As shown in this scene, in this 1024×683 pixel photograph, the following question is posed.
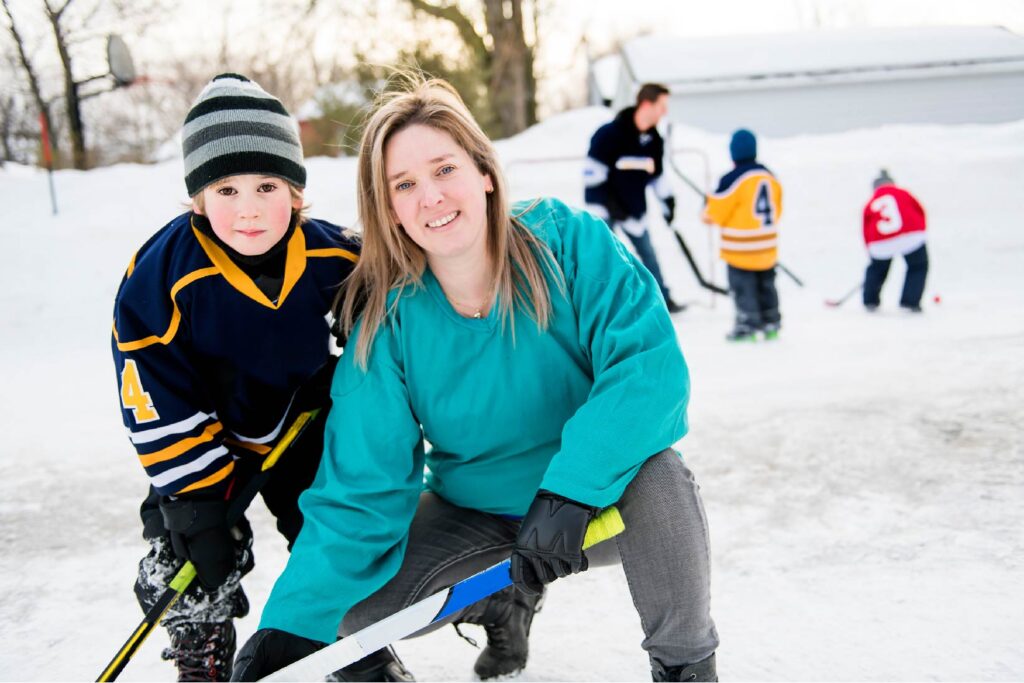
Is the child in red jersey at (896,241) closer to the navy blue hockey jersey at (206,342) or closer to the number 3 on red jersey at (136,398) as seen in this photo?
the navy blue hockey jersey at (206,342)

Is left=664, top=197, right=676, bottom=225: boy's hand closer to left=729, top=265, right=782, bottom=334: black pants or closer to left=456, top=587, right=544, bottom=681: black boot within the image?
left=729, top=265, right=782, bottom=334: black pants

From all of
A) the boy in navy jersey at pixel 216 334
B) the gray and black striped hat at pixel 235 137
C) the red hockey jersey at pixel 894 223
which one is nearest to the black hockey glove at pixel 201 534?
the boy in navy jersey at pixel 216 334

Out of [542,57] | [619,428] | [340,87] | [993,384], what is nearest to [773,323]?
[993,384]

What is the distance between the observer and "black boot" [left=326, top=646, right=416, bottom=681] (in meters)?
1.62

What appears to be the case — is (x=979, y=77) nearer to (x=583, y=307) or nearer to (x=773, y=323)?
(x=773, y=323)

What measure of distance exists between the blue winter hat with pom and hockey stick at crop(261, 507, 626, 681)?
414 centimetres

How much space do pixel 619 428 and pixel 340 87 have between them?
1200 centimetres

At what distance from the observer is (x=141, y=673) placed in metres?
1.83

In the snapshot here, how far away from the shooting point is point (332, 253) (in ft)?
5.99

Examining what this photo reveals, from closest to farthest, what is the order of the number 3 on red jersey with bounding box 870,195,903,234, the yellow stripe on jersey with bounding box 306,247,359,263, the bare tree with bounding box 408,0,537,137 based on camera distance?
1. the yellow stripe on jersey with bounding box 306,247,359,263
2. the number 3 on red jersey with bounding box 870,195,903,234
3. the bare tree with bounding box 408,0,537,137

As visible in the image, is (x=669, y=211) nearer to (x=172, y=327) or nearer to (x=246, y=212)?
(x=246, y=212)

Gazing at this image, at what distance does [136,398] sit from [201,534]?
1.01ft

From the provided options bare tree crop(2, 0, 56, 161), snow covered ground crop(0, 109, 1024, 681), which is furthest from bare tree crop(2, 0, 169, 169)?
snow covered ground crop(0, 109, 1024, 681)

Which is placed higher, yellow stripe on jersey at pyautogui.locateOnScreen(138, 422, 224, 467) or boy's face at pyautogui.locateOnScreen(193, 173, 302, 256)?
boy's face at pyautogui.locateOnScreen(193, 173, 302, 256)
